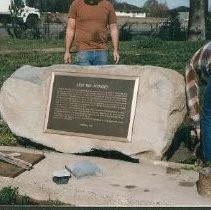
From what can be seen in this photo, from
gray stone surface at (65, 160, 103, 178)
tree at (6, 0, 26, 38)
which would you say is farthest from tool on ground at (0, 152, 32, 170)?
tree at (6, 0, 26, 38)

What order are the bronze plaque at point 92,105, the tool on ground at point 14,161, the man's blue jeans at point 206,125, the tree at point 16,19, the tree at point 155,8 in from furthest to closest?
the tree at point 155,8
the tree at point 16,19
the bronze plaque at point 92,105
the tool on ground at point 14,161
the man's blue jeans at point 206,125

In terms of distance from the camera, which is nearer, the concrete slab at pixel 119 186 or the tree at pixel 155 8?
the concrete slab at pixel 119 186

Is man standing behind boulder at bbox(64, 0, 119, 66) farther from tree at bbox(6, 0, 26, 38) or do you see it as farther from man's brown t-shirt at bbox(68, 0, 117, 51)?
tree at bbox(6, 0, 26, 38)

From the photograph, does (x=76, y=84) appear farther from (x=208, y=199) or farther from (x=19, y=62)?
(x=19, y=62)

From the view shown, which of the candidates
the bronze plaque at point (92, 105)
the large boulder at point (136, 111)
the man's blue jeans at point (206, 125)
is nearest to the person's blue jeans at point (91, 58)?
the large boulder at point (136, 111)

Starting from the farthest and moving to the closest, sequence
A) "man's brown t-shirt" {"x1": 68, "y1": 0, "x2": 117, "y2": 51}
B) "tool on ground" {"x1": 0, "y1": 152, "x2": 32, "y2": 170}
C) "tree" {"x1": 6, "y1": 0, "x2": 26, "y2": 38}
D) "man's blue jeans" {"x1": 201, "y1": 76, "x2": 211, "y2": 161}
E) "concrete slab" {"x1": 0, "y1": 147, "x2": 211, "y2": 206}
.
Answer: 1. "tree" {"x1": 6, "y1": 0, "x2": 26, "y2": 38}
2. "man's brown t-shirt" {"x1": 68, "y1": 0, "x2": 117, "y2": 51}
3. "tool on ground" {"x1": 0, "y1": 152, "x2": 32, "y2": 170}
4. "man's blue jeans" {"x1": 201, "y1": 76, "x2": 211, "y2": 161}
5. "concrete slab" {"x1": 0, "y1": 147, "x2": 211, "y2": 206}

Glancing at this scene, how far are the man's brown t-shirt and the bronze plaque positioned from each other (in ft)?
2.48

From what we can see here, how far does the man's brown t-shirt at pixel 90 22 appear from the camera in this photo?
277 inches

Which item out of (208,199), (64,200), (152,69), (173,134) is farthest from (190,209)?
(152,69)

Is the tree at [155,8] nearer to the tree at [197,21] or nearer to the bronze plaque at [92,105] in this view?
the tree at [197,21]

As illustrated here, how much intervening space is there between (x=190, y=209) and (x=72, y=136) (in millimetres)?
2193

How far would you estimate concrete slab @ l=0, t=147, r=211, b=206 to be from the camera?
4.83 m

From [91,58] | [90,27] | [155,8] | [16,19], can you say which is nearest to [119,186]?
[91,58]

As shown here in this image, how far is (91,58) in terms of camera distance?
7.11 meters
